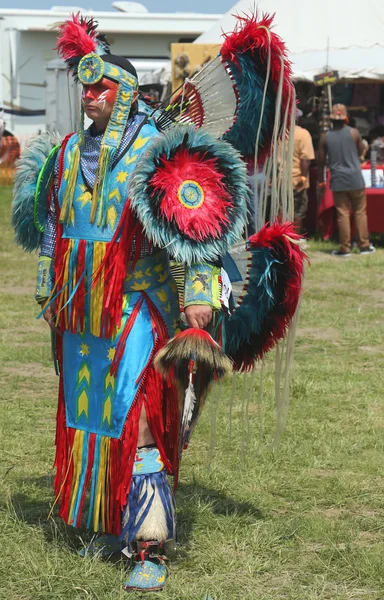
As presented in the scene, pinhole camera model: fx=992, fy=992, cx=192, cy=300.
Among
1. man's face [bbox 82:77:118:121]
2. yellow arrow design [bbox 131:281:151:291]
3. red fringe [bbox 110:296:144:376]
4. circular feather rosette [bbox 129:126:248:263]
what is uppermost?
man's face [bbox 82:77:118:121]

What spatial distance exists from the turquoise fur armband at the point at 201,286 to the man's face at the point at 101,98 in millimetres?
587

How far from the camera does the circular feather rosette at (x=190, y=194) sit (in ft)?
10.0

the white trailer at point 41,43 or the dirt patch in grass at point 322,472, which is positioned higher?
the white trailer at point 41,43

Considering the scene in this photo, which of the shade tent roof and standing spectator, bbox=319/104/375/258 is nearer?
standing spectator, bbox=319/104/375/258

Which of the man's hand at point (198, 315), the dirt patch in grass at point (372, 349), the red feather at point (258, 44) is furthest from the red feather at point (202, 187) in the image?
the dirt patch in grass at point (372, 349)

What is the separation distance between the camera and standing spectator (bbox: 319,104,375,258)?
10.9 m

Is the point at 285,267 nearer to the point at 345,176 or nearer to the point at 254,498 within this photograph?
the point at 254,498

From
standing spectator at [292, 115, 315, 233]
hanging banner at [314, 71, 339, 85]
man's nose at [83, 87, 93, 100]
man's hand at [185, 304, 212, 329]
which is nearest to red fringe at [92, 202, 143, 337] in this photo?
man's hand at [185, 304, 212, 329]

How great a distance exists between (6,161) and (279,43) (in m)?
18.1

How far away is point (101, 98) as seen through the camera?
3.20 metres

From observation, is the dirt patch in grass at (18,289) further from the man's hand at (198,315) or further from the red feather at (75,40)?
the man's hand at (198,315)

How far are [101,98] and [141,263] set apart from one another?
55 cm

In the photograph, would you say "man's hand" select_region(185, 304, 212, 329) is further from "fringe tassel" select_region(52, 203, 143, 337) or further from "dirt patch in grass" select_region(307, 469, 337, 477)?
"dirt patch in grass" select_region(307, 469, 337, 477)

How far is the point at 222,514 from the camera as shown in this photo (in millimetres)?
3805
